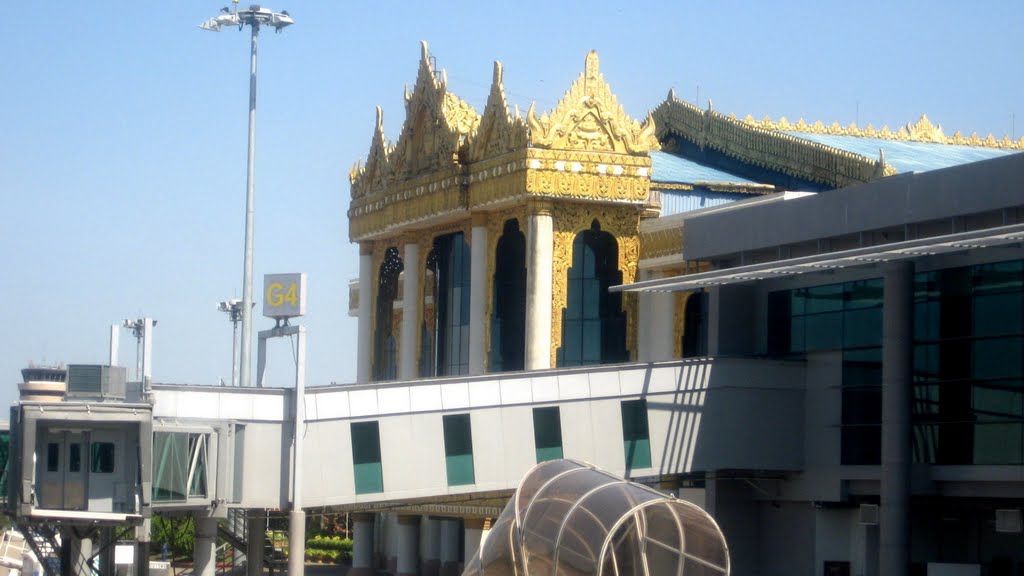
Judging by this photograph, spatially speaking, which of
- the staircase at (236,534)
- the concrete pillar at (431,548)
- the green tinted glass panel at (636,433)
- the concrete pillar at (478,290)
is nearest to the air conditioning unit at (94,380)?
the staircase at (236,534)

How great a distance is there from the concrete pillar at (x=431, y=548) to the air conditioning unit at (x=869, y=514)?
23.3 meters

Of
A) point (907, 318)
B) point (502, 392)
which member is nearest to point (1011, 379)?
point (907, 318)

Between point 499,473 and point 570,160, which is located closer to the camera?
point 499,473

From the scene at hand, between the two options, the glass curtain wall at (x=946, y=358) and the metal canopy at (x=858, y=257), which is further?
the glass curtain wall at (x=946, y=358)

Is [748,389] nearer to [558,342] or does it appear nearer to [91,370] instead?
[558,342]

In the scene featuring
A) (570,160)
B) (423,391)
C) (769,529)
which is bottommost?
(769,529)

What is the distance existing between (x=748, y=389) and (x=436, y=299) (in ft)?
55.7

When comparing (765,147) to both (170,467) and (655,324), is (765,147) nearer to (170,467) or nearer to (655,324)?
(655,324)

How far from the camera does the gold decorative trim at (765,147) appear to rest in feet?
173

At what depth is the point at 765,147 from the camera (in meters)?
56.2

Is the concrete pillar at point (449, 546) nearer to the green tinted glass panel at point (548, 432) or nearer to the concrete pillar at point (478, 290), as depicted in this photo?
the concrete pillar at point (478, 290)

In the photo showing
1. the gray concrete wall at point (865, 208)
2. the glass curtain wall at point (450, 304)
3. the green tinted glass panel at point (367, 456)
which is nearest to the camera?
Answer: the gray concrete wall at point (865, 208)

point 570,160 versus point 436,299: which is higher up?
point 570,160

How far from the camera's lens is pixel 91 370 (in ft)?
124
